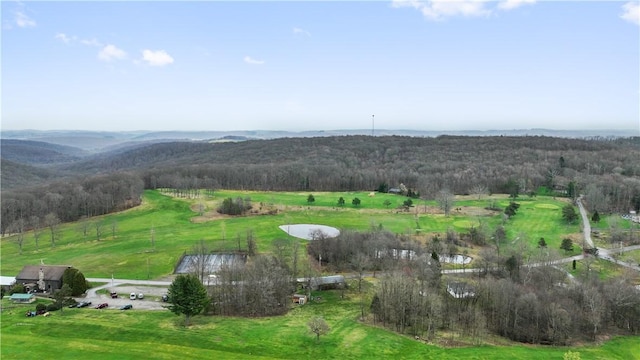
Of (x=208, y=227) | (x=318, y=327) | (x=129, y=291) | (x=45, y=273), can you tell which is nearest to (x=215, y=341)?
(x=318, y=327)

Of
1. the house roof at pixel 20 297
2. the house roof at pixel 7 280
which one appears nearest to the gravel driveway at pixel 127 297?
the house roof at pixel 20 297

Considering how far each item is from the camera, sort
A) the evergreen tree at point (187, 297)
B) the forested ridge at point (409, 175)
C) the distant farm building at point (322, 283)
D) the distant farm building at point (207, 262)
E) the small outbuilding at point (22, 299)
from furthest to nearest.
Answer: the forested ridge at point (409, 175) < the distant farm building at point (207, 262) < the distant farm building at point (322, 283) < the small outbuilding at point (22, 299) < the evergreen tree at point (187, 297)

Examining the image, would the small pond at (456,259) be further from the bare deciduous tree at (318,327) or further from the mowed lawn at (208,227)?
the bare deciduous tree at (318,327)

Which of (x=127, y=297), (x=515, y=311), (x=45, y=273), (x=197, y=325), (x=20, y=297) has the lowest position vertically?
(x=127, y=297)

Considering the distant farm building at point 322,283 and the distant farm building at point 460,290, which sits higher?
the distant farm building at point 460,290

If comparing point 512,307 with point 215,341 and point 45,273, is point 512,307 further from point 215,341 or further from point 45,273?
point 45,273

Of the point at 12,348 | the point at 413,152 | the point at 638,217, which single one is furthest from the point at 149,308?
the point at 413,152

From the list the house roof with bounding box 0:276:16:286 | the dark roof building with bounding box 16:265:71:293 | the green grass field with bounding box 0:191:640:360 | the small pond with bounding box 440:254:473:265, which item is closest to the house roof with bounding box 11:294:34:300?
the green grass field with bounding box 0:191:640:360
